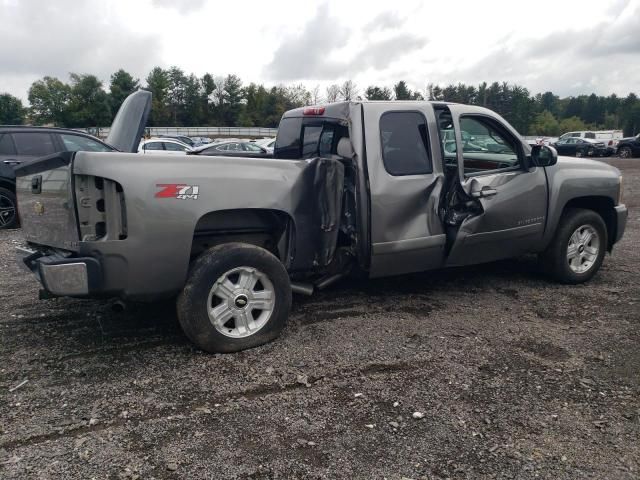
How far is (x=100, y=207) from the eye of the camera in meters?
3.44

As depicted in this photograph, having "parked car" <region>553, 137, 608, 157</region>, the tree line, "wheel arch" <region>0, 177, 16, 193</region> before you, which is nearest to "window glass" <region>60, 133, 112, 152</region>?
"wheel arch" <region>0, 177, 16, 193</region>

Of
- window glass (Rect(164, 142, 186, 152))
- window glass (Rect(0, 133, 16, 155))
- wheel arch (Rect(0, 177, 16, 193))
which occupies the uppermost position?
window glass (Rect(164, 142, 186, 152))

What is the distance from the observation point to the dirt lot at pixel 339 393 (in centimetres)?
266

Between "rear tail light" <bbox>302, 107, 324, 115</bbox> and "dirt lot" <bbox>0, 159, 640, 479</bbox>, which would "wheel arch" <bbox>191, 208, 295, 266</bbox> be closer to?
"dirt lot" <bbox>0, 159, 640, 479</bbox>

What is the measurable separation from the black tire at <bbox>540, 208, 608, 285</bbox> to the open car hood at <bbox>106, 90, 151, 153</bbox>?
14.9 feet

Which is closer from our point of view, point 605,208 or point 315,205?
point 315,205

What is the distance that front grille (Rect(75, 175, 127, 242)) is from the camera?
3373 millimetres

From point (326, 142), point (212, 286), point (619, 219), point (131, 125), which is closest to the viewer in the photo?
point (212, 286)

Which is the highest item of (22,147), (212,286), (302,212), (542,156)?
(22,147)

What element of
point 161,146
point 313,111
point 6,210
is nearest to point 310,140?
point 313,111

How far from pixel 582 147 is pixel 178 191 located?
1384 inches

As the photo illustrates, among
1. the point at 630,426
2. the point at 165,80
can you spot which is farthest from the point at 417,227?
the point at 165,80

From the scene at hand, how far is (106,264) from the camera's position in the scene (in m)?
3.40

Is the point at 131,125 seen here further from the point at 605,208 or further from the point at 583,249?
the point at 605,208
